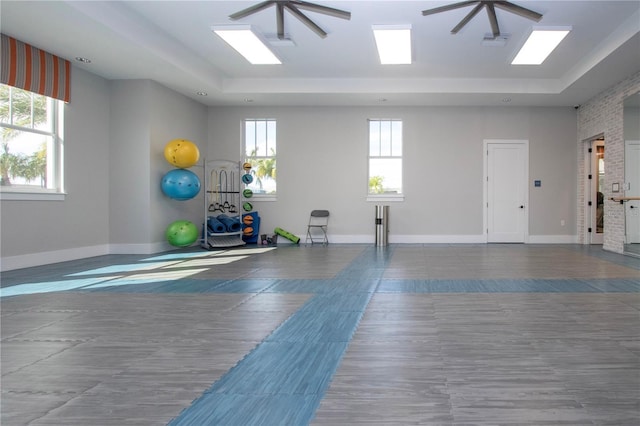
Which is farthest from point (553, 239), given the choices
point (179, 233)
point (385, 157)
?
point (179, 233)

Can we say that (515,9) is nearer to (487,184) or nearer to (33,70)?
(487,184)

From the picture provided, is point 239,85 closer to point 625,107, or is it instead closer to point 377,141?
point 377,141

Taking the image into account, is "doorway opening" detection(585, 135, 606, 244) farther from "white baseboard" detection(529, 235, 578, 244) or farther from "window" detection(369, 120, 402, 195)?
"window" detection(369, 120, 402, 195)

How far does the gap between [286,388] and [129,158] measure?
7.09 m

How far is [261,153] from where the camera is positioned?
10.8 meters

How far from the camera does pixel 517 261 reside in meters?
7.18

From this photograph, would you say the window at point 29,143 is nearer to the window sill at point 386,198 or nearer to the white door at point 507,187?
the window sill at point 386,198

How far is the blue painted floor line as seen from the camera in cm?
201

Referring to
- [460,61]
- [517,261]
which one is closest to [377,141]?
[460,61]

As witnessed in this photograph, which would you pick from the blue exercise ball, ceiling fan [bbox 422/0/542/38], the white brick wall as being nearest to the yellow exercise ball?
the blue exercise ball

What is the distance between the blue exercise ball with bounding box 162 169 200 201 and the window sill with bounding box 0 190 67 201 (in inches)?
67.1

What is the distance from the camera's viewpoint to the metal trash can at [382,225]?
10148 mm

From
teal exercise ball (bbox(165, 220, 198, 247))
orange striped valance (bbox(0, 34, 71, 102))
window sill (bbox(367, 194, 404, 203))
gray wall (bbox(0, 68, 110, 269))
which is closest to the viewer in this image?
orange striped valance (bbox(0, 34, 71, 102))

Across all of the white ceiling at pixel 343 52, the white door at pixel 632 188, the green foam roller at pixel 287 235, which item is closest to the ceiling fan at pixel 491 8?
the white ceiling at pixel 343 52
